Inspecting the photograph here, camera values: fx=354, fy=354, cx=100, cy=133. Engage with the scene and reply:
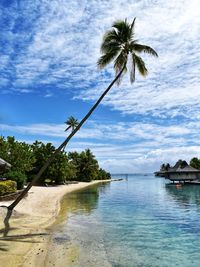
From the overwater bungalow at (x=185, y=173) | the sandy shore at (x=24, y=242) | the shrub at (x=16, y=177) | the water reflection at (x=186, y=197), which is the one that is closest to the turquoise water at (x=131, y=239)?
the sandy shore at (x=24, y=242)

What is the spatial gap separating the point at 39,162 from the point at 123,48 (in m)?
51.5

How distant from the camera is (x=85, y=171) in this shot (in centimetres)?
11438

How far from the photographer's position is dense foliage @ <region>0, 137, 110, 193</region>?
56478 millimetres

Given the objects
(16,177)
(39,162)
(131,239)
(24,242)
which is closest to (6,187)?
(16,177)

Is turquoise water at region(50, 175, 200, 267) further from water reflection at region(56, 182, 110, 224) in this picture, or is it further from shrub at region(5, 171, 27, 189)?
shrub at region(5, 171, 27, 189)

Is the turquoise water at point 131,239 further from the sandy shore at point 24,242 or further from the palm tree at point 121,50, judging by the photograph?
the palm tree at point 121,50

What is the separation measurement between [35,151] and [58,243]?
5698 cm

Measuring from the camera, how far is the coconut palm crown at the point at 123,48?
85.6 ft

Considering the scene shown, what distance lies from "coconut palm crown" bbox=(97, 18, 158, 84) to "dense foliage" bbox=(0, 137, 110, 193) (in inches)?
789

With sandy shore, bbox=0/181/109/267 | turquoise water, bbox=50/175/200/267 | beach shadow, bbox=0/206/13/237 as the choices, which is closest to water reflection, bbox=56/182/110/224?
turquoise water, bbox=50/175/200/267

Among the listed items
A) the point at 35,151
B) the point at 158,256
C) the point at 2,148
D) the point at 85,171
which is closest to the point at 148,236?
the point at 158,256

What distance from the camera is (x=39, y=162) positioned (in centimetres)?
7438

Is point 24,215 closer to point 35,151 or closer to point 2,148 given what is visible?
point 2,148

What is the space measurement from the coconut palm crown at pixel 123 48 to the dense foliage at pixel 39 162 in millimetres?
20046
